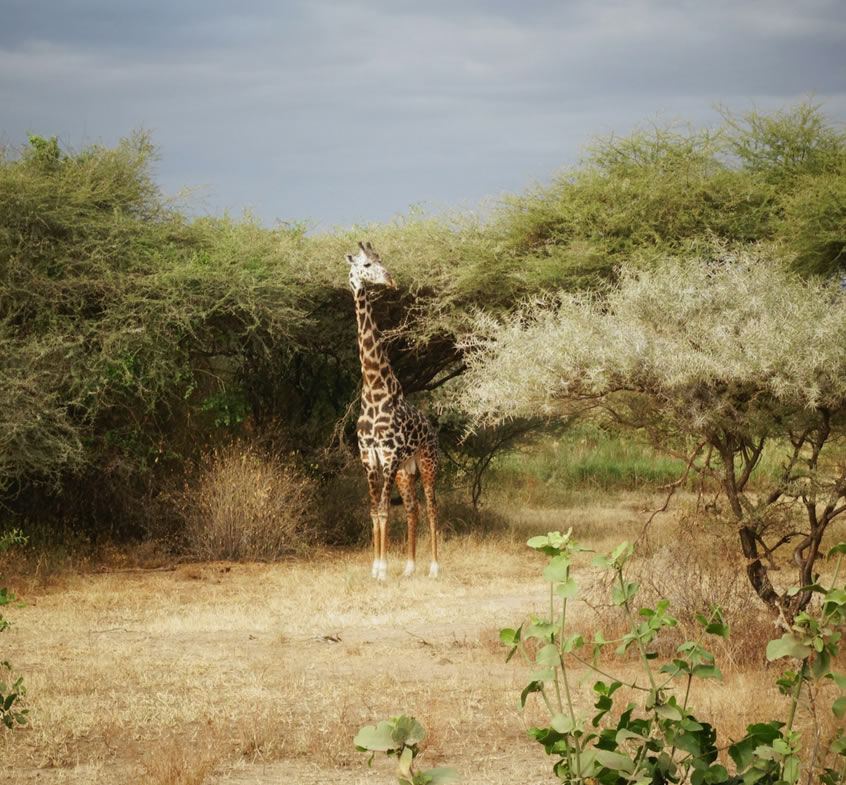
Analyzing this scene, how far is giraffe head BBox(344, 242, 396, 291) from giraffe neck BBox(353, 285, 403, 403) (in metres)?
0.20

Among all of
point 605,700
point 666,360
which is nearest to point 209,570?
point 666,360

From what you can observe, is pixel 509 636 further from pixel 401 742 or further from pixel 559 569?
pixel 401 742

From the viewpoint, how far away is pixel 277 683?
261 inches

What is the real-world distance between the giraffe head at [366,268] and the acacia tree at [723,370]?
112 inches

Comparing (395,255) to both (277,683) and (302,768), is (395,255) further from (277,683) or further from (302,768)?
(302,768)

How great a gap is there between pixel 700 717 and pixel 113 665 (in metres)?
3.67

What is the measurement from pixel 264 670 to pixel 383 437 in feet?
12.6

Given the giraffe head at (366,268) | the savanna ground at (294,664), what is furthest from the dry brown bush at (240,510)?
the giraffe head at (366,268)

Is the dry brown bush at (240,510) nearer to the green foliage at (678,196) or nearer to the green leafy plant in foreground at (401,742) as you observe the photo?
the green foliage at (678,196)

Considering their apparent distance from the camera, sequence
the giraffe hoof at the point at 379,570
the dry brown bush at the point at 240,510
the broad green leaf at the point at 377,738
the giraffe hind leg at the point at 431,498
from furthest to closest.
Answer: the dry brown bush at the point at 240,510 < the giraffe hind leg at the point at 431,498 < the giraffe hoof at the point at 379,570 < the broad green leaf at the point at 377,738

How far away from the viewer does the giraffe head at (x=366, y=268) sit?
1028cm

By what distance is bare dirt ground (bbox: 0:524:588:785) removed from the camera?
5.10 m

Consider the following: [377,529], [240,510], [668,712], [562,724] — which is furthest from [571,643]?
[240,510]

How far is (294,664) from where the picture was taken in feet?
23.8
